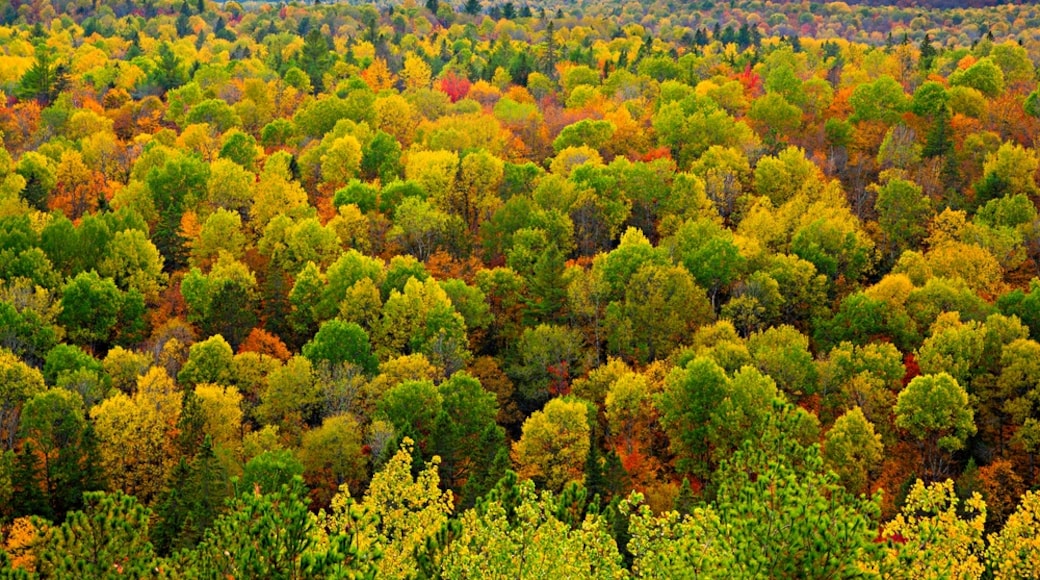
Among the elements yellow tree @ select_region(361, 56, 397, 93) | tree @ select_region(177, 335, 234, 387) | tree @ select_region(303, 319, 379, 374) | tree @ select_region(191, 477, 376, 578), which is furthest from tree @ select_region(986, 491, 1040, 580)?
yellow tree @ select_region(361, 56, 397, 93)

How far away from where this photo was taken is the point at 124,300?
90.0 m

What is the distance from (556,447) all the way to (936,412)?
Result: 88.5 ft

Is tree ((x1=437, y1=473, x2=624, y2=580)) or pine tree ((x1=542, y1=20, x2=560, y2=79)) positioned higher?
tree ((x1=437, y1=473, x2=624, y2=580))

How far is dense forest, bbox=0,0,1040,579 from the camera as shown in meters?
33.2

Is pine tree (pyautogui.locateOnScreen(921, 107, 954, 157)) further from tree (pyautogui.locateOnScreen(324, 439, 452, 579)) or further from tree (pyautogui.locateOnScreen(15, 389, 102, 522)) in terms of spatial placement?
tree (pyautogui.locateOnScreen(324, 439, 452, 579))

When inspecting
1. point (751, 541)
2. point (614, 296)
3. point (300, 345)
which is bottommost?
point (300, 345)

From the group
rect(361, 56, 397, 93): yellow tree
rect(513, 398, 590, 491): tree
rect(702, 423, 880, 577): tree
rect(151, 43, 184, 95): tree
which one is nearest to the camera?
rect(702, 423, 880, 577): tree

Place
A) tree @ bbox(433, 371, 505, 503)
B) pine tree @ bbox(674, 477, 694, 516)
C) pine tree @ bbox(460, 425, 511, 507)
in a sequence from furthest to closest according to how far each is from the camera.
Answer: tree @ bbox(433, 371, 505, 503) → pine tree @ bbox(460, 425, 511, 507) → pine tree @ bbox(674, 477, 694, 516)

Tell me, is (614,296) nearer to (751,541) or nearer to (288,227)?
(288,227)

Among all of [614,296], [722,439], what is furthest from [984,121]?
[722,439]

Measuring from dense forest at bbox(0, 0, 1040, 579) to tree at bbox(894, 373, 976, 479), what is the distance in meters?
0.26

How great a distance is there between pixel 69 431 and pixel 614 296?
4623 centimetres

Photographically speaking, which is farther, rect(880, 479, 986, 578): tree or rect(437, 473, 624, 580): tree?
rect(437, 473, 624, 580): tree

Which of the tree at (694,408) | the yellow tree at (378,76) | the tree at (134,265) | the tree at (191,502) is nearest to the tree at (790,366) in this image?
the tree at (694,408)
